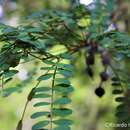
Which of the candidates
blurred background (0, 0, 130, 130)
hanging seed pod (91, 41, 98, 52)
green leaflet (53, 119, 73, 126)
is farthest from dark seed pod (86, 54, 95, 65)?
green leaflet (53, 119, 73, 126)

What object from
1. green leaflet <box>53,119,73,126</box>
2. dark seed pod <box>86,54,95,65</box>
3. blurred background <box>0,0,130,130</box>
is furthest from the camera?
blurred background <box>0,0,130,130</box>

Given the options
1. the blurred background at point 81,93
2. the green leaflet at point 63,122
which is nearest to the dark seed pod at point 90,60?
the blurred background at point 81,93

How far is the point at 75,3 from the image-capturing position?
172cm

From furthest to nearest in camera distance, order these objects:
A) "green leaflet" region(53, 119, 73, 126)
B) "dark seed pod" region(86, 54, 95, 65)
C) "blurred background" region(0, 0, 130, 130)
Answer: "blurred background" region(0, 0, 130, 130)
"dark seed pod" region(86, 54, 95, 65)
"green leaflet" region(53, 119, 73, 126)

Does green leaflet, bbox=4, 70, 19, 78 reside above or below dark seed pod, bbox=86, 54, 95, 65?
below

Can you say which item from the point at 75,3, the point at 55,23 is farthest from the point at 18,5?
the point at 55,23

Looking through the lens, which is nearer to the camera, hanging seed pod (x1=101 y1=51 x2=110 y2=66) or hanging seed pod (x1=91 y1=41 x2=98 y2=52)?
hanging seed pod (x1=91 y1=41 x2=98 y2=52)

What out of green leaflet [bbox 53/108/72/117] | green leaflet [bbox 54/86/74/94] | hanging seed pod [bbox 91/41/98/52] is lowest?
green leaflet [bbox 53/108/72/117]

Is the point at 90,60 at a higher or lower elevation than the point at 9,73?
higher

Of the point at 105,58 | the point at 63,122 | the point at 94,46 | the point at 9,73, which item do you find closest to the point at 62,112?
the point at 63,122

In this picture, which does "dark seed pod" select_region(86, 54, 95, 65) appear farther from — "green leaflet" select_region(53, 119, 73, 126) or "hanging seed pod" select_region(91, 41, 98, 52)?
"green leaflet" select_region(53, 119, 73, 126)

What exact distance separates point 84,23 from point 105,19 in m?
0.09

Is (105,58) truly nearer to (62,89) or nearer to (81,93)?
(62,89)

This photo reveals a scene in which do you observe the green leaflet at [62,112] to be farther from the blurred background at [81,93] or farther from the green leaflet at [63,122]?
the blurred background at [81,93]
